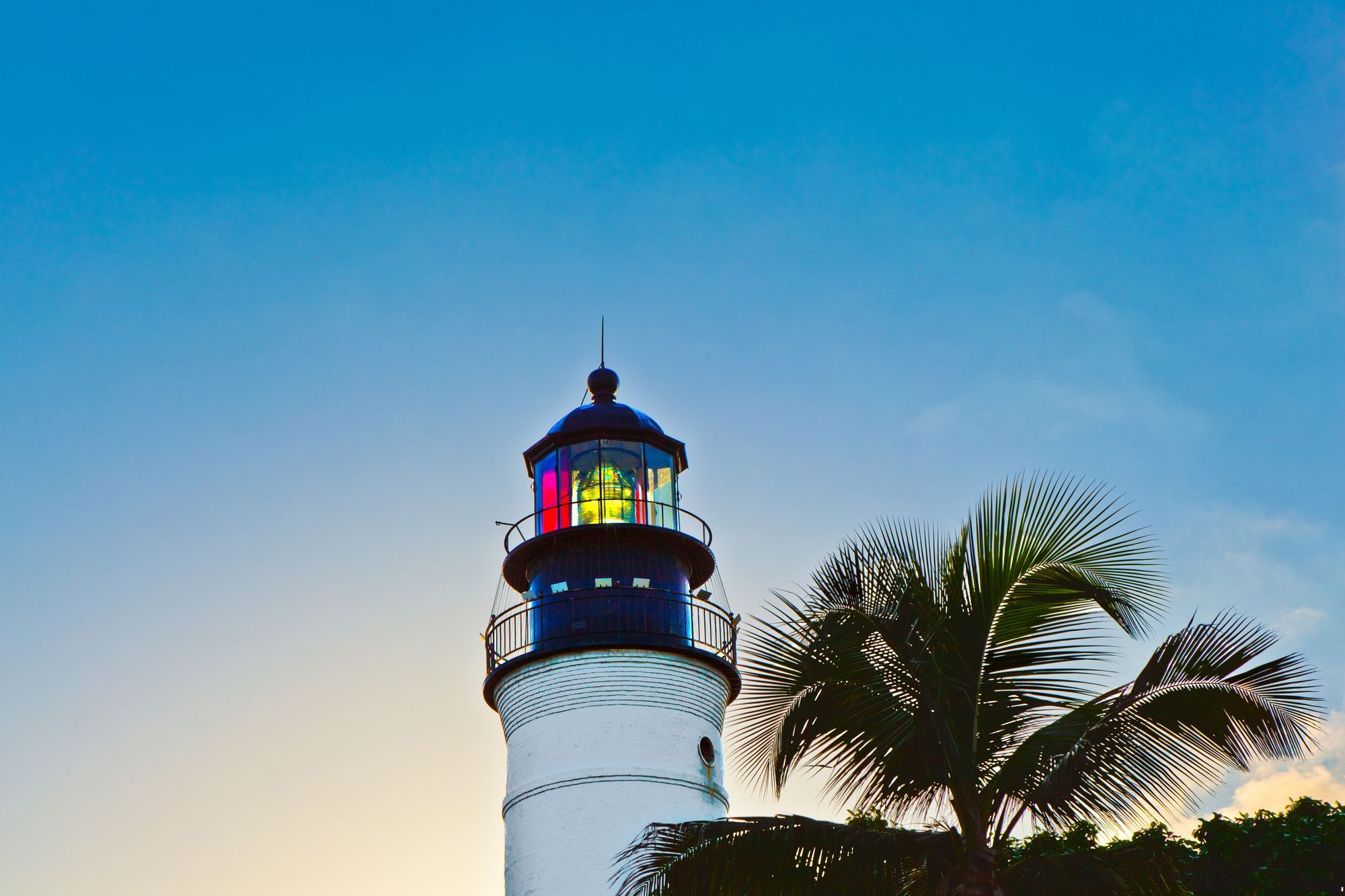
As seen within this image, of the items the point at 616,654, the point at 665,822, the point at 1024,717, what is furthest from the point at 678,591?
the point at 1024,717

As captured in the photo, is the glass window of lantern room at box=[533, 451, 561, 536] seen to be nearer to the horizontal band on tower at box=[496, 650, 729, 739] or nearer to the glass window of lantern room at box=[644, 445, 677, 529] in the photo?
the glass window of lantern room at box=[644, 445, 677, 529]

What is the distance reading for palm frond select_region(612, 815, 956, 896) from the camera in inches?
470

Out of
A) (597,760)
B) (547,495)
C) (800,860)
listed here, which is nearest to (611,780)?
(597,760)

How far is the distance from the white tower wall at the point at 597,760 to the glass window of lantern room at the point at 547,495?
7.34 feet

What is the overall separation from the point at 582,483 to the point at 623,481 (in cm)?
62

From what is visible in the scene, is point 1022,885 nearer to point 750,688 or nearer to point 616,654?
point 750,688

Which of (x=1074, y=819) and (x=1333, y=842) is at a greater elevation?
(x=1333, y=842)

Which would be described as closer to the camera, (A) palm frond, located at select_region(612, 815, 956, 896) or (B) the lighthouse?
(A) palm frond, located at select_region(612, 815, 956, 896)

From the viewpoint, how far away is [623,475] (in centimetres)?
2136

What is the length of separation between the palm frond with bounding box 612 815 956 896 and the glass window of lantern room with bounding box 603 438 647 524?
865cm

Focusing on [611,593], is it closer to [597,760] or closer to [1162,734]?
[597,760]

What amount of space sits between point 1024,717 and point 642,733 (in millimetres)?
7735

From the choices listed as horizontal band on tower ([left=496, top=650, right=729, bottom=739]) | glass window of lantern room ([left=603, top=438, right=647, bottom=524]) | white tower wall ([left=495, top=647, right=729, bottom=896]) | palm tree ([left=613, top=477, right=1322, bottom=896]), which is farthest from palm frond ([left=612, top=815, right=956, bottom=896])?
glass window of lantern room ([left=603, top=438, right=647, bottom=524])

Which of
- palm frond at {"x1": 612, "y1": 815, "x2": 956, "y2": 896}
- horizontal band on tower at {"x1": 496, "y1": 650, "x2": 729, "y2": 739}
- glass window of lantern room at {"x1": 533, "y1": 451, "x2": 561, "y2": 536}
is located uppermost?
glass window of lantern room at {"x1": 533, "y1": 451, "x2": 561, "y2": 536}
